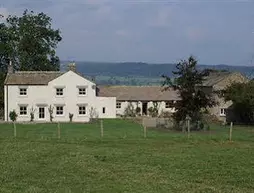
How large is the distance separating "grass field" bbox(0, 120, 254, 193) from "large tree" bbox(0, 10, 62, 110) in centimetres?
6098

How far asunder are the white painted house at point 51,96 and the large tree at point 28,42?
18.3 m

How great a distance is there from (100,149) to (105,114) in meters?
48.4

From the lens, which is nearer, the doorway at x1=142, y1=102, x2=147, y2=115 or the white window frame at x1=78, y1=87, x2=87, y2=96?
the white window frame at x1=78, y1=87, x2=87, y2=96

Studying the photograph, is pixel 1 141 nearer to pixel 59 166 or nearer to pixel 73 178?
pixel 59 166

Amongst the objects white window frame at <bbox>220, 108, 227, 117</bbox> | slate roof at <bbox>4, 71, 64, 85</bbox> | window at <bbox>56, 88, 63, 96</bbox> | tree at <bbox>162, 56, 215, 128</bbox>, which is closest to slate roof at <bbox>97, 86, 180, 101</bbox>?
white window frame at <bbox>220, 108, 227, 117</bbox>

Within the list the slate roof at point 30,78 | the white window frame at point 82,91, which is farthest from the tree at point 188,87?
the slate roof at point 30,78

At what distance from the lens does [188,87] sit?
49.8m

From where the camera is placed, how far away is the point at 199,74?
49562 mm

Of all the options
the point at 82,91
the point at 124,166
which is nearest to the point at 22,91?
the point at 82,91

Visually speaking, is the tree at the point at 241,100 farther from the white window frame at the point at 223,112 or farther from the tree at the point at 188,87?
the tree at the point at 188,87

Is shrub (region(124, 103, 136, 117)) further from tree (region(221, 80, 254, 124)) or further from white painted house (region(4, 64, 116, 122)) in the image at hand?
tree (region(221, 80, 254, 124))

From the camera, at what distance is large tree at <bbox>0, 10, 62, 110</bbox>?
92.7 meters

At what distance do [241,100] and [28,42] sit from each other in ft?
137

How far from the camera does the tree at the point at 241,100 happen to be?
64.5 metres
